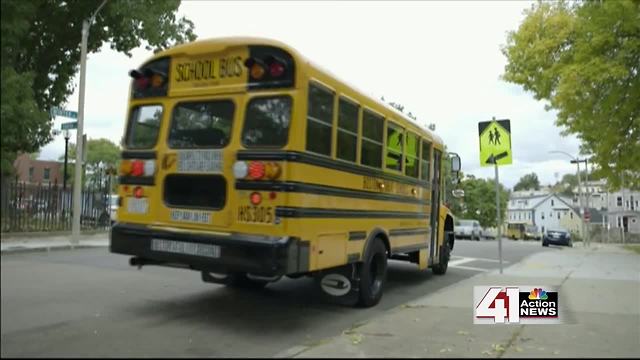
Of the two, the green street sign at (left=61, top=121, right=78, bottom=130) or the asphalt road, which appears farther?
the asphalt road

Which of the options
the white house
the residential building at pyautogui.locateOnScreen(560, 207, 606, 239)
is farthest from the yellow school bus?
the white house

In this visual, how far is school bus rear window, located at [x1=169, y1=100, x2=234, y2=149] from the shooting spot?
6.75 metres

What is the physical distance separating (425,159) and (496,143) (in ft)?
8.99

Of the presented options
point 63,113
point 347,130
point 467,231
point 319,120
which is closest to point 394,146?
point 347,130

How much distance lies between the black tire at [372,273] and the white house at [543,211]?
98.5 metres

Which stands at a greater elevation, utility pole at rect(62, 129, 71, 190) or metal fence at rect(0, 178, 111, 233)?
utility pole at rect(62, 129, 71, 190)

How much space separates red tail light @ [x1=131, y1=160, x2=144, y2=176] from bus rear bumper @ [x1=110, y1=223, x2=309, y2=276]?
58 centimetres

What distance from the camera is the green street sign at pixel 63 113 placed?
14.7 feet

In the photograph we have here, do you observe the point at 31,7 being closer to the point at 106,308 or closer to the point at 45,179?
the point at 45,179

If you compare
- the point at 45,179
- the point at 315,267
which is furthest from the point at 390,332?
the point at 45,179

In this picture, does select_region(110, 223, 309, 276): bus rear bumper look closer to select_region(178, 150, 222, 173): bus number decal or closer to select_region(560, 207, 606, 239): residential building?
select_region(178, 150, 222, 173): bus number decal

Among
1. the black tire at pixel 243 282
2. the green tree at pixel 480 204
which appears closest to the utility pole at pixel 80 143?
the black tire at pixel 243 282

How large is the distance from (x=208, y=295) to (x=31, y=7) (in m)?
5.24

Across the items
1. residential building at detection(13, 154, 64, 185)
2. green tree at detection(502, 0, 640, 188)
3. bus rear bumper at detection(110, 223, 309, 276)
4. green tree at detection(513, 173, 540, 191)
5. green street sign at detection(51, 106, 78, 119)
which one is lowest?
bus rear bumper at detection(110, 223, 309, 276)
